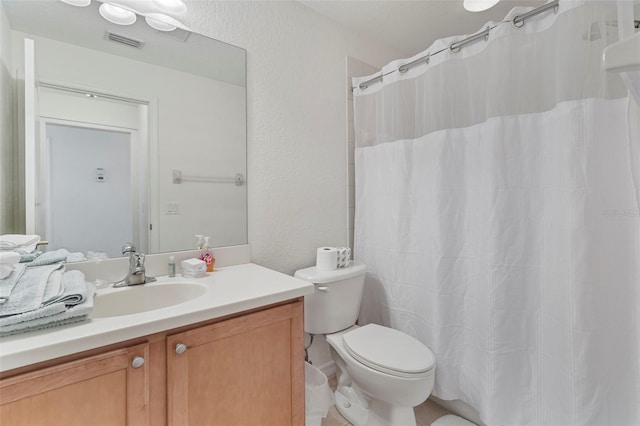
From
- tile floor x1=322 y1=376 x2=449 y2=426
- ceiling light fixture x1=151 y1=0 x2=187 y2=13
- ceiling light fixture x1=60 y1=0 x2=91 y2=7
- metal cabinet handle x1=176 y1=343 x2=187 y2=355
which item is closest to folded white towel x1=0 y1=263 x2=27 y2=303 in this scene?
metal cabinet handle x1=176 y1=343 x2=187 y2=355

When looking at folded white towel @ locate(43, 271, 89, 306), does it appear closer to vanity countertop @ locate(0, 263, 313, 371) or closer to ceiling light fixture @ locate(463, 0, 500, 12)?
vanity countertop @ locate(0, 263, 313, 371)

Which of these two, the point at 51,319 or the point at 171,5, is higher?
the point at 171,5

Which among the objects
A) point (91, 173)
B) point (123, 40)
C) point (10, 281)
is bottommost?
point (10, 281)

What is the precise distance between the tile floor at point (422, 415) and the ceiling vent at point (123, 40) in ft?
6.61

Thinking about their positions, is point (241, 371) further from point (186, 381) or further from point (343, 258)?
point (343, 258)

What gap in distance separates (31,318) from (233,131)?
1.08 meters

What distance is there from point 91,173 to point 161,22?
29.3 inches

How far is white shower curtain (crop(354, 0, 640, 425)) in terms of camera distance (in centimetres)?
104

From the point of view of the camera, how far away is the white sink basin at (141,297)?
1.03 metres

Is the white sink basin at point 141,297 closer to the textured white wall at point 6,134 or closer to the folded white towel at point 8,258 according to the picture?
the folded white towel at point 8,258

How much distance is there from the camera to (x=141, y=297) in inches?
44.0

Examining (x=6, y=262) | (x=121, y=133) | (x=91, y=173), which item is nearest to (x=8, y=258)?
(x=6, y=262)

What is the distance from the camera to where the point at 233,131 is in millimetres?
1504

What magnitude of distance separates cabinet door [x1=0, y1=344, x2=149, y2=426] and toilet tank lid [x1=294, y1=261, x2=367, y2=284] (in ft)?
2.77
